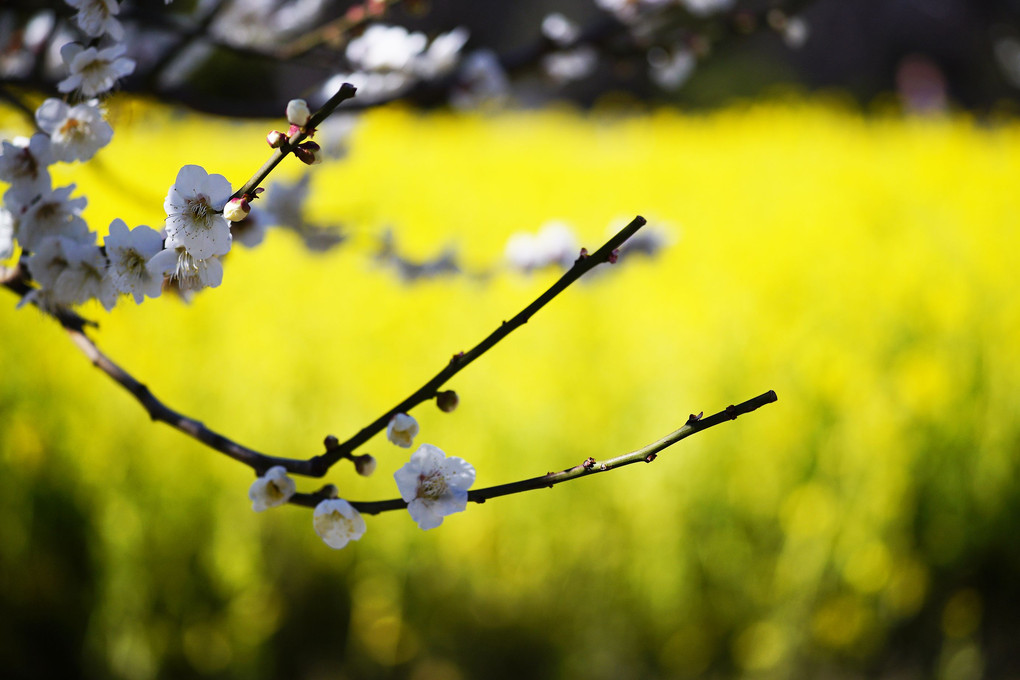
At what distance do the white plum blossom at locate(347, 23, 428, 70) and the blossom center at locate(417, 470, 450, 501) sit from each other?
72 cm

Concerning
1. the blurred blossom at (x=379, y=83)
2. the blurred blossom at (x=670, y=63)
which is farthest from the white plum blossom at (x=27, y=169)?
the blurred blossom at (x=670, y=63)

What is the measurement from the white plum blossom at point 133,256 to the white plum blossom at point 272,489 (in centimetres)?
13

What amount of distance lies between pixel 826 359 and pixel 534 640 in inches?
44.4

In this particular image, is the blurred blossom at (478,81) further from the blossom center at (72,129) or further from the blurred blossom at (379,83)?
the blossom center at (72,129)

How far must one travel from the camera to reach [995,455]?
2225 mm

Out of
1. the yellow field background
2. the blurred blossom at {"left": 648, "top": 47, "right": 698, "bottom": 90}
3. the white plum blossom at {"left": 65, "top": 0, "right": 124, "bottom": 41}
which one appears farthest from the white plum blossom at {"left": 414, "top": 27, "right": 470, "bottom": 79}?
the white plum blossom at {"left": 65, "top": 0, "right": 124, "bottom": 41}

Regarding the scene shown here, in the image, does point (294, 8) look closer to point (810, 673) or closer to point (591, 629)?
point (591, 629)

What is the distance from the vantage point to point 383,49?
1.05 m

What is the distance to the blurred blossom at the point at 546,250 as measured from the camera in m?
1.02

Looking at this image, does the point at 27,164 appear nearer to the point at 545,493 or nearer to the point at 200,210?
the point at 200,210

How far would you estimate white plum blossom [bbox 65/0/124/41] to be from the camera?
0.52 meters

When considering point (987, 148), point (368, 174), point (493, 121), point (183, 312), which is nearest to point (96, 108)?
point (183, 312)

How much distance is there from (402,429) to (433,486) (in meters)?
0.05

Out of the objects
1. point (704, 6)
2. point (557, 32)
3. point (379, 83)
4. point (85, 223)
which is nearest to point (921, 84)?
point (704, 6)
